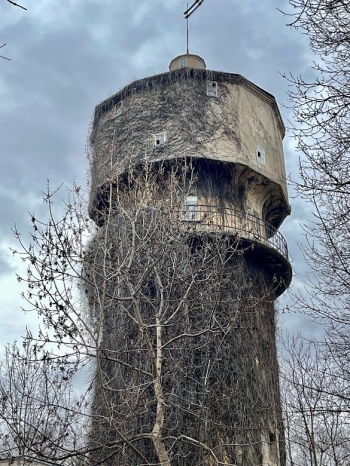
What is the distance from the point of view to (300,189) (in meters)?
7.01

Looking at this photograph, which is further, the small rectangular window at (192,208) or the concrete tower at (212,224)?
the small rectangular window at (192,208)

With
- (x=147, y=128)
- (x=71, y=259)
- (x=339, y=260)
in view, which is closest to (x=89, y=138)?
(x=147, y=128)

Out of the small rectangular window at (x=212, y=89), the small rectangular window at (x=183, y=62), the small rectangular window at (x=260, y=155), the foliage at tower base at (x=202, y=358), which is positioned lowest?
the foliage at tower base at (x=202, y=358)

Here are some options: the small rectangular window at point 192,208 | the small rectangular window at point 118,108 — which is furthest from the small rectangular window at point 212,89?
the small rectangular window at point 192,208

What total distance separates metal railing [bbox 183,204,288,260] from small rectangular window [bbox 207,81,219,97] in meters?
3.55

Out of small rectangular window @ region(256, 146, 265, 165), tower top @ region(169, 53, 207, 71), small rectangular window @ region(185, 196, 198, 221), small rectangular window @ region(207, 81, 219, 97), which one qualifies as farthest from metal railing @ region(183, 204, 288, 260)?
tower top @ region(169, 53, 207, 71)

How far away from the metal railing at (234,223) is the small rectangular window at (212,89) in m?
3.55

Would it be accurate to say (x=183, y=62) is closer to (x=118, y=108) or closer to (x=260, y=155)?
(x=118, y=108)

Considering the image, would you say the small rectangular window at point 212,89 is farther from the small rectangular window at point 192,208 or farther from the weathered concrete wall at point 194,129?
the small rectangular window at point 192,208

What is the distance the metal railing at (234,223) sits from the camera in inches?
635

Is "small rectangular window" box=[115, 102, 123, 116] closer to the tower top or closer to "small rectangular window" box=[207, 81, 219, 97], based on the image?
"small rectangular window" box=[207, 81, 219, 97]

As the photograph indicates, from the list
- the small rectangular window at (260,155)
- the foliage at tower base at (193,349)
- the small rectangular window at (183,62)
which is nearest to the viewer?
the foliage at tower base at (193,349)

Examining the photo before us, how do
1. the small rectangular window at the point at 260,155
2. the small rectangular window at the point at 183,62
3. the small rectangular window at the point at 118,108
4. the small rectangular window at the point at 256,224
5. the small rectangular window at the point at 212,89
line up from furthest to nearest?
Result: the small rectangular window at the point at 183,62 < the small rectangular window at the point at 118,108 < the small rectangular window at the point at 212,89 < the small rectangular window at the point at 260,155 < the small rectangular window at the point at 256,224

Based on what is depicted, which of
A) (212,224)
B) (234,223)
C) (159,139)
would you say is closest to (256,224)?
(234,223)
